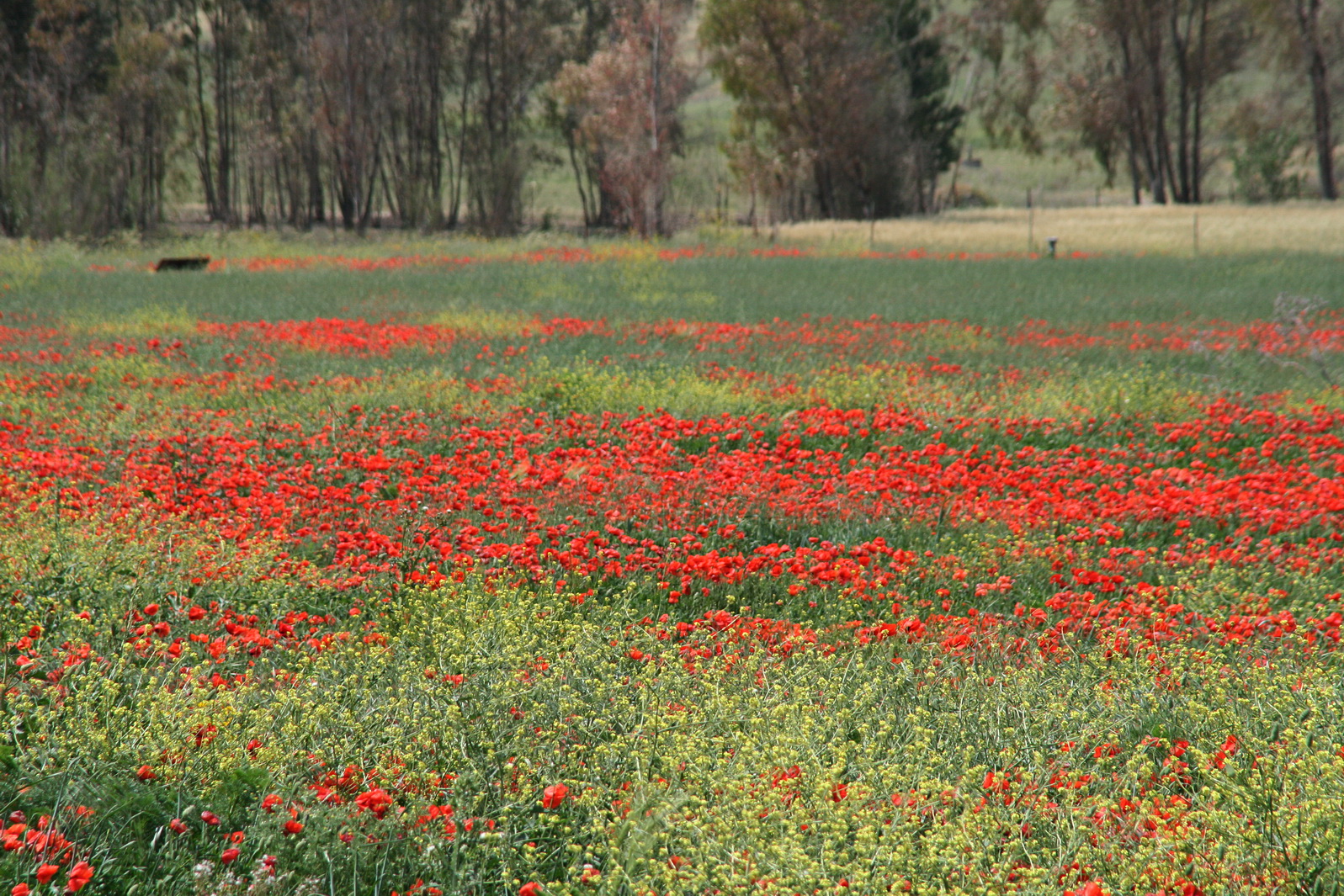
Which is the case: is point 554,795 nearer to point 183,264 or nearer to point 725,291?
point 725,291

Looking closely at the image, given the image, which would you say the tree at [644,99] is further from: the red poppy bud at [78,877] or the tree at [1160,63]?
the red poppy bud at [78,877]

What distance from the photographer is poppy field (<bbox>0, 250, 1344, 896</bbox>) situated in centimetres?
248

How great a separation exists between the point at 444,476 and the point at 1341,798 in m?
5.25

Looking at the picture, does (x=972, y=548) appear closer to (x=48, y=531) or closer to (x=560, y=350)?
(x=48, y=531)

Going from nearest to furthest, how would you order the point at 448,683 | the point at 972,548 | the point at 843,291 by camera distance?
the point at 448,683
the point at 972,548
the point at 843,291

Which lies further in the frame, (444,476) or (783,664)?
(444,476)

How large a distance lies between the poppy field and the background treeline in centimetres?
2800

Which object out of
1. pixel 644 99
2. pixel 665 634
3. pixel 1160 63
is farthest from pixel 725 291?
pixel 1160 63

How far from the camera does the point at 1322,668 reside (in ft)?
12.0

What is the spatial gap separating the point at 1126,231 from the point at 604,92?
64.0 ft

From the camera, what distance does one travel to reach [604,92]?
1436 inches

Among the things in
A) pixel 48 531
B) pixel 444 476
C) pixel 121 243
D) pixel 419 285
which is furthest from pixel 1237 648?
pixel 121 243

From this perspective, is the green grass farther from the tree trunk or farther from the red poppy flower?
the tree trunk

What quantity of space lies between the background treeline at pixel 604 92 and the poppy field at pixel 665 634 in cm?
2800
